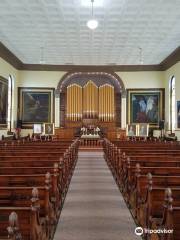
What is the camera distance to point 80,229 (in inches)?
233

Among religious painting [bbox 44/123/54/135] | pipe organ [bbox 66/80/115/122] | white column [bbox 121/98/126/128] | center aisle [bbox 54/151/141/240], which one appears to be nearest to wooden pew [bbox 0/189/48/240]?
center aisle [bbox 54/151/141/240]

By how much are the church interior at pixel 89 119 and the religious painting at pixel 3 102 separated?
6cm

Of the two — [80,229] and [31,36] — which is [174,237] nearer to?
[80,229]

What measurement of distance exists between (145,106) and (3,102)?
32.6 ft

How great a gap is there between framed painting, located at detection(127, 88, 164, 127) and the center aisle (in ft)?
48.3

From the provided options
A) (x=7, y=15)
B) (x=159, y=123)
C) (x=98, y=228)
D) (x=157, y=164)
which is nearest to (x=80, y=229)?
(x=98, y=228)

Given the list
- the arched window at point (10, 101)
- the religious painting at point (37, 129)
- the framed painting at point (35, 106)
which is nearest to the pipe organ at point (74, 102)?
the framed painting at point (35, 106)

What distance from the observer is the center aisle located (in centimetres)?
565

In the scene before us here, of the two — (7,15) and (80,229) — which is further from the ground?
(7,15)

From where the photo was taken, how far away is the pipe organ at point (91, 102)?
2573 centimetres

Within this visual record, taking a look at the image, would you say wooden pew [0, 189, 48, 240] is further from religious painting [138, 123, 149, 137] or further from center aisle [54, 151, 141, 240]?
religious painting [138, 123, 149, 137]

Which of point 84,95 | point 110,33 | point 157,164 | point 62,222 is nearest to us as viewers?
point 62,222

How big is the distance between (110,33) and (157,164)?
32.8 ft

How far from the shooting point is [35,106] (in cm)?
2502
